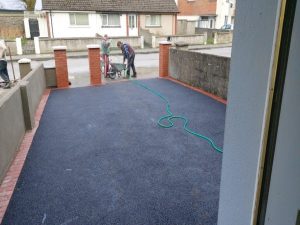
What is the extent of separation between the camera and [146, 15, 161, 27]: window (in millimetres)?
29594

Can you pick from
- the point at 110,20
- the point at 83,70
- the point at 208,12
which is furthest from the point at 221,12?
the point at 83,70

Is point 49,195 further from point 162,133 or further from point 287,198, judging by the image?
point 287,198

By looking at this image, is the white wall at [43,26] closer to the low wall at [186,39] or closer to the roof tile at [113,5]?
the roof tile at [113,5]

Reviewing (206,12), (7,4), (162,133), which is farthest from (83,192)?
(7,4)

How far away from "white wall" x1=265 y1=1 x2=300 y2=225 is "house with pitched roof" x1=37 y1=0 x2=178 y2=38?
2696 centimetres

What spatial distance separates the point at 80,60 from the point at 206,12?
23913mm

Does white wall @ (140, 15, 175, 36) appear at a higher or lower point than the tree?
lower

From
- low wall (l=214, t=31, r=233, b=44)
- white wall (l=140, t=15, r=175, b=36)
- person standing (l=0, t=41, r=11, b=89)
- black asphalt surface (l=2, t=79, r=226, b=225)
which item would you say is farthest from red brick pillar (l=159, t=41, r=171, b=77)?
white wall (l=140, t=15, r=175, b=36)

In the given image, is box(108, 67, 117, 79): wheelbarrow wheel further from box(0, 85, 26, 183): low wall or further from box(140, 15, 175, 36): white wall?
box(140, 15, 175, 36): white wall

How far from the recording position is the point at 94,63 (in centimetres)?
1124

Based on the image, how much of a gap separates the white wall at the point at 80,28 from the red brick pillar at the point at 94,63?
54.3 ft

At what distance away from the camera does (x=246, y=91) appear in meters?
1.17

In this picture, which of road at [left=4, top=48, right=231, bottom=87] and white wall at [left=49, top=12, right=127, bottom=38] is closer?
road at [left=4, top=48, right=231, bottom=87]

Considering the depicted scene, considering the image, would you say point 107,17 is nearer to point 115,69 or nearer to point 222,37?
point 222,37
